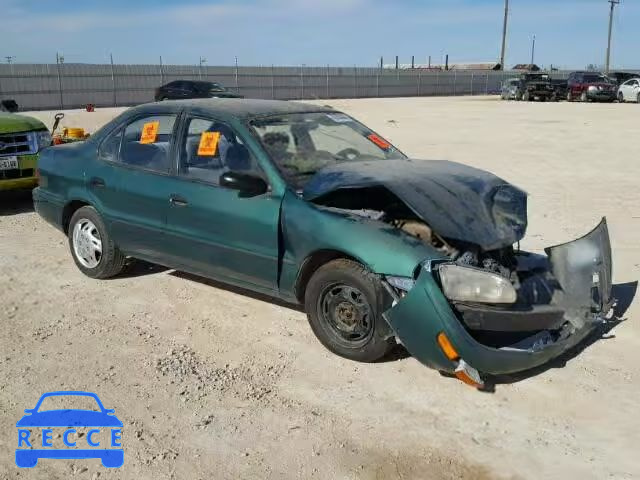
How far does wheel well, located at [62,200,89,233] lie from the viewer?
238 inches

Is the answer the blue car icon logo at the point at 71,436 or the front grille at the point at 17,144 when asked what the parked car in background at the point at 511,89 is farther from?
the blue car icon logo at the point at 71,436

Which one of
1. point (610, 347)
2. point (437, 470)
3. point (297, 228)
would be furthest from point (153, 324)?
point (610, 347)

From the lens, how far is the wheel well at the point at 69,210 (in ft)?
19.9

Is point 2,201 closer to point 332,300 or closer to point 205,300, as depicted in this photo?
point 205,300

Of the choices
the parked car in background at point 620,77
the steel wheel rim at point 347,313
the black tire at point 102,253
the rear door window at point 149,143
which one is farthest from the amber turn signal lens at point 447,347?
the parked car in background at point 620,77

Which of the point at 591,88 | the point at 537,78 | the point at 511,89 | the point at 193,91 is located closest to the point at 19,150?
the point at 193,91

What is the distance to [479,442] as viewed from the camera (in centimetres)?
347

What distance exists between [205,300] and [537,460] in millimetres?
3020

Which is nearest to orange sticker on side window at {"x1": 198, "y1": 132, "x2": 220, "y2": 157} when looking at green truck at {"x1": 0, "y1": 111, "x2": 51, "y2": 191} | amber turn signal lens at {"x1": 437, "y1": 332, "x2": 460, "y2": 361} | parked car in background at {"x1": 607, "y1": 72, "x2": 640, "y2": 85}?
amber turn signal lens at {"x1": 437, "y1": 332, "x2": 460, "y2": 361}

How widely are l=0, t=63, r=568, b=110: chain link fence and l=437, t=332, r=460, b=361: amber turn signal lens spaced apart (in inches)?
1197

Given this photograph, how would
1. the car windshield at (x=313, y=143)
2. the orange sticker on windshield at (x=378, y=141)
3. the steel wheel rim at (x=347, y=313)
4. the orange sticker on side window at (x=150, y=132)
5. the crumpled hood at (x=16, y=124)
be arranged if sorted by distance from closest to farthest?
the steel wheel rim at (x=347, y=313) < the car windshield at (x=313, y=143) < the orange sticker on side window at (x=150, y=132) < the orange sticker on windshield at (x=378, y=141) < the crumpled hood at (x=16, y=124)

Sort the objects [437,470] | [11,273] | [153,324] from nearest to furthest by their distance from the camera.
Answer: [437,470] → [153,324] → [11,273]

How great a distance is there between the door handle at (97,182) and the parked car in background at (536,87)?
34666mm

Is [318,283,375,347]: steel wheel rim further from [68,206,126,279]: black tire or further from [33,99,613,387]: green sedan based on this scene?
[68,206,126,279]: black tire
